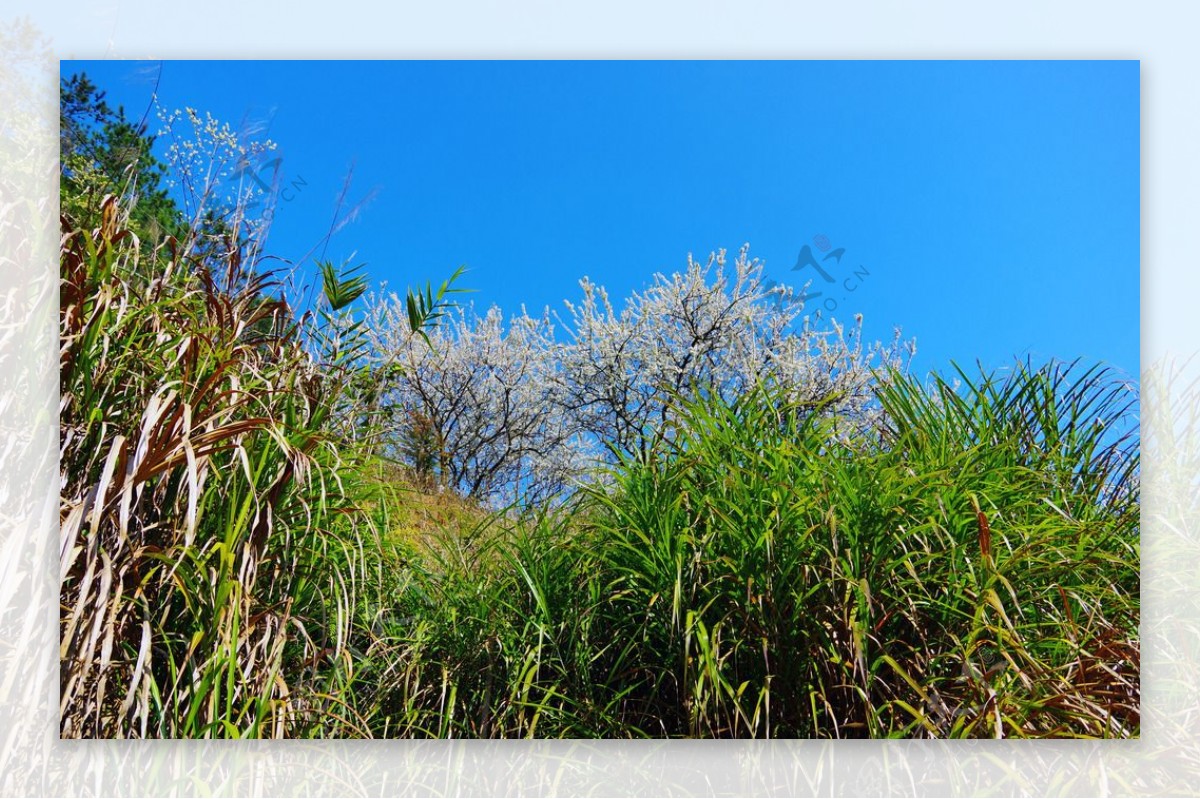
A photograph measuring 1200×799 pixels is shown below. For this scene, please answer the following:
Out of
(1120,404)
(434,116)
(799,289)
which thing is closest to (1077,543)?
(1120,404)

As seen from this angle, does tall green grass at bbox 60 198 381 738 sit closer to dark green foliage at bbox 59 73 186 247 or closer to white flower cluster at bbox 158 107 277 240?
dark green foliage at bbox 59 73 186 247

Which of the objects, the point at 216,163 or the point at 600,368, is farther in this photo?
the point at 600,368

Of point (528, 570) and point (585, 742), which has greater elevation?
point (528, 570)

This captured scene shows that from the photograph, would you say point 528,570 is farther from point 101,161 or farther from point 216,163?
point 101,161

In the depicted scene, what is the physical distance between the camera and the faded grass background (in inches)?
78.4

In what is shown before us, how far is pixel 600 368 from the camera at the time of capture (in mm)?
4480

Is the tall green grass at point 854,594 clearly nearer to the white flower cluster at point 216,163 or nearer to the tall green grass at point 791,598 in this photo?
the tall green grass at point 791,598

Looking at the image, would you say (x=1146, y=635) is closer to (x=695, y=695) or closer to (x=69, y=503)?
(x=695, y=695)

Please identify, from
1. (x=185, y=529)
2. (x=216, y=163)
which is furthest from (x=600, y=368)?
(x=185, y=529)

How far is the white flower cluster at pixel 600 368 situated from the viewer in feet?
8.70

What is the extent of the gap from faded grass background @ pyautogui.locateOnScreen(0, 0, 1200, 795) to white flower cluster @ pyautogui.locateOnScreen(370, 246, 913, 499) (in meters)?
0.72

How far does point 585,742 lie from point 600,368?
2523mm

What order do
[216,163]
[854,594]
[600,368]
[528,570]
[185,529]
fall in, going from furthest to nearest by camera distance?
[600,368] < [216,163] < [528,570] < [854,594] < [185,529]

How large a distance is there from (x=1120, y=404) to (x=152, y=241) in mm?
2659
